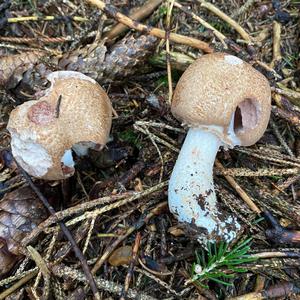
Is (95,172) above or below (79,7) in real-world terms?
below

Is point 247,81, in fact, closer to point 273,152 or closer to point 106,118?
point 273,152

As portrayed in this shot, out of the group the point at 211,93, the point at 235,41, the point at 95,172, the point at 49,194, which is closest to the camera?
the point at 211,93

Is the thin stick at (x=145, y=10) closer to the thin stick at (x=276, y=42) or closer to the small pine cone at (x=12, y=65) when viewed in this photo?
the small pine cone at (x=12, y=65)

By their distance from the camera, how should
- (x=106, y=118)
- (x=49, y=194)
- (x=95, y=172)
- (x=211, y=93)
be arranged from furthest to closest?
1. (x=95, y=172)
2. (x=49, y=194)
3. (x=106, y=118)
4. (x=211, y=93)

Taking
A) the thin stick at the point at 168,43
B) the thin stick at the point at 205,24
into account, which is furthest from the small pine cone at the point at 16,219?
the thin stick at the point at 205,24

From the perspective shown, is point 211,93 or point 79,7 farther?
point 79,7

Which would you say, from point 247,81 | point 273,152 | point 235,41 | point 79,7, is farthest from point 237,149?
point 79,7

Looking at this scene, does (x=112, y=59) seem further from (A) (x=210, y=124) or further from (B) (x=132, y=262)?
(B) (x=132, y=262)
